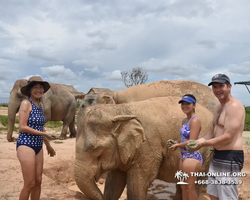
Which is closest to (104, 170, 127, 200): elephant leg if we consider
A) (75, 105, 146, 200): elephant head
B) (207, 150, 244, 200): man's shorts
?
(75, 105, 146, 200): elephant head

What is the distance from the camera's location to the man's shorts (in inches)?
112

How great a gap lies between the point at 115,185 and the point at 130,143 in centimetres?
119

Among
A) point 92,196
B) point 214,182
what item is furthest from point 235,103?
point 92,196

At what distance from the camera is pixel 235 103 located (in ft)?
9.21

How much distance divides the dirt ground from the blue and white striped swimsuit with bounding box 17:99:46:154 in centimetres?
147

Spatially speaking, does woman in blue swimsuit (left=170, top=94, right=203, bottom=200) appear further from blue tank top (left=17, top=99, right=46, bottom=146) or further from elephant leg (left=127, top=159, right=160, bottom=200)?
blue tank top (left=17, top=99, right=46, bottom=146)

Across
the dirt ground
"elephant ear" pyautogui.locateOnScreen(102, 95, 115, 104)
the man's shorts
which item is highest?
"elephant ear" pyautogui.locateOnScreen(102, 95, 115, 104)

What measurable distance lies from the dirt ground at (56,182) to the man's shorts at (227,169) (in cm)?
259

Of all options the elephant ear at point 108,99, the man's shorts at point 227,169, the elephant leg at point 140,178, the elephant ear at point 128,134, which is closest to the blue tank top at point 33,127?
the elephant ear at point 128,134

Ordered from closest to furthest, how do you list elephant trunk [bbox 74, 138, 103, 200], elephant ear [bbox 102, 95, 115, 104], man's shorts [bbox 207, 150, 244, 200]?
man's shorts [bbox 207, 150, 244, 200] → elephant trunk [bbox 74, 138, 103, 200] → elephant ear [bbox 102, 95, 115, 104]

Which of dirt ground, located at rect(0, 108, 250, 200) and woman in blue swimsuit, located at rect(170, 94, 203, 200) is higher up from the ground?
woman in blue swimsuit, located at rect(170, 94, 203, 200)

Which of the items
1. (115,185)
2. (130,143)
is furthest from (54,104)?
(130,143)

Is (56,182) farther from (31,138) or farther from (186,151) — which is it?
(186,151)

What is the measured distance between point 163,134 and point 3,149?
19.5 feet
